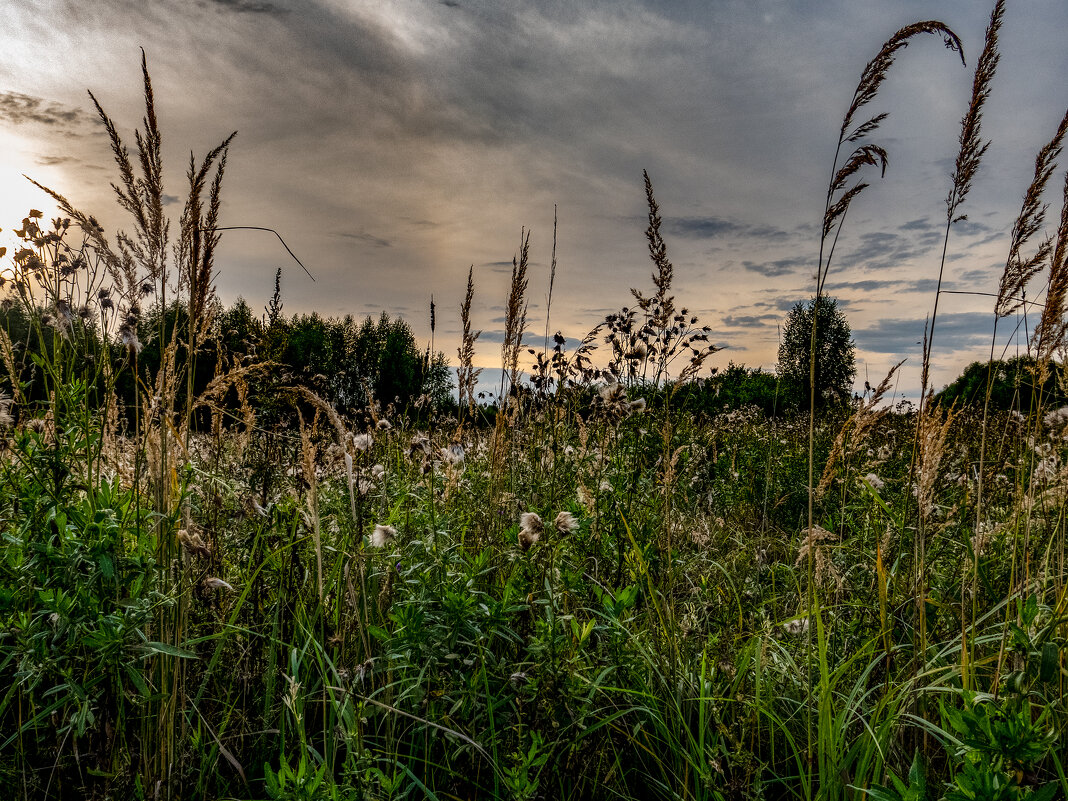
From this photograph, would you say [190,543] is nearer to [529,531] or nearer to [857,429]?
[529,531]

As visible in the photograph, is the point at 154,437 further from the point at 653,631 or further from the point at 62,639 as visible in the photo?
the point at 653,631

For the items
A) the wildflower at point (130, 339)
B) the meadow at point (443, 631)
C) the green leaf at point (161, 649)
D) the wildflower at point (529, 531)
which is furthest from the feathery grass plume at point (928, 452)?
the wildflower at point (130, 339)

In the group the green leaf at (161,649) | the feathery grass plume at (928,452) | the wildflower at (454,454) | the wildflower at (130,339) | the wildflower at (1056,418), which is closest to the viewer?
the green leaf at (161,649)

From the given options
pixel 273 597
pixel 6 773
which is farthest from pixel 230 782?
pixel 273 597

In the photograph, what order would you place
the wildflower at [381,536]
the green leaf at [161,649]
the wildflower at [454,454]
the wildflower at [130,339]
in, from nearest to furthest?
1. the green leaf at [161,649]
2. the wildflower at [381,536]
3. the wildflower at [130,339]
4. the wildflower at [454,454]

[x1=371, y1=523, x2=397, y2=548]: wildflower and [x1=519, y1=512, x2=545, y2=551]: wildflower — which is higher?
[x1=519, y1=512, x2=545, y2=551]: wildflower

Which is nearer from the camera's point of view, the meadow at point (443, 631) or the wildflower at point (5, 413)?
the meadow at point (443, 631)

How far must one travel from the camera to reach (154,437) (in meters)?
1.88

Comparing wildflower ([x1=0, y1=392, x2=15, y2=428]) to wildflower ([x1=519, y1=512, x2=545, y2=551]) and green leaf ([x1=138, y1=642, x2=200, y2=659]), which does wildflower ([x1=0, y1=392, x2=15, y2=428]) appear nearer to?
green leaf ([x1=138, y1=642, x2=200, y2=659])

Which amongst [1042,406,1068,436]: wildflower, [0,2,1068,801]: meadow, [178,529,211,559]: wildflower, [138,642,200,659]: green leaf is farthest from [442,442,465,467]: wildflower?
[1042,406,1068,436]: wildflower

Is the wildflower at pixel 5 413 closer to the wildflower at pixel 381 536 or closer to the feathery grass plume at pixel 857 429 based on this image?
the wildflower at pixel 381 536

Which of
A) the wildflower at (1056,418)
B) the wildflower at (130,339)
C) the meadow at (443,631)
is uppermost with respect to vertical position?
the wildflower at (130,339)

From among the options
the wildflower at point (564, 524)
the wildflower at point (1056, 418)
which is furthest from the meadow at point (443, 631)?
the wildflower at point (1056, 418)

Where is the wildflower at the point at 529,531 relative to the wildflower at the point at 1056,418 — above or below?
below
